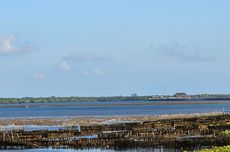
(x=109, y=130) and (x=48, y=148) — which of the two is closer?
(x=48, y=148)

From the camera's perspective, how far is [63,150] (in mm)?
70562

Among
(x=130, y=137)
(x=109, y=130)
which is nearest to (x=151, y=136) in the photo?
(x=130, y=137)

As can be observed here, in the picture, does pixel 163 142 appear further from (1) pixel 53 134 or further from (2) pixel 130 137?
(1) pixel 53 134

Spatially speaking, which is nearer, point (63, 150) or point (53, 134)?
point (63, 150)

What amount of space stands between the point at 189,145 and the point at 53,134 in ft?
82.4

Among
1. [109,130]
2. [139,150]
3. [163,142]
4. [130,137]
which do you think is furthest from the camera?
[109,130]

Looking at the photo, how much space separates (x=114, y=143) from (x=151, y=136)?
805 cm

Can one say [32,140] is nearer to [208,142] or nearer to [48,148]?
[48,148]

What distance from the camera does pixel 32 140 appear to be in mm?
80500

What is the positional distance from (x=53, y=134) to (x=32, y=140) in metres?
7.38

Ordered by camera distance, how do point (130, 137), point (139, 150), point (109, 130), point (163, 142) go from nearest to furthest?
1. point (139, 150)
2. point (163, 142)
3. point (130, 137)
4. point (109, 130)

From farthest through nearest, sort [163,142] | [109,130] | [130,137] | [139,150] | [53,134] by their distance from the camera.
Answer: [109,130], [53,134], [130,137], [163,142], [139,150]

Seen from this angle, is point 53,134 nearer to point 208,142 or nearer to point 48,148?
point 48,148

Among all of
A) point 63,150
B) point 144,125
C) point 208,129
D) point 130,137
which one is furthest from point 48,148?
point 144,125
